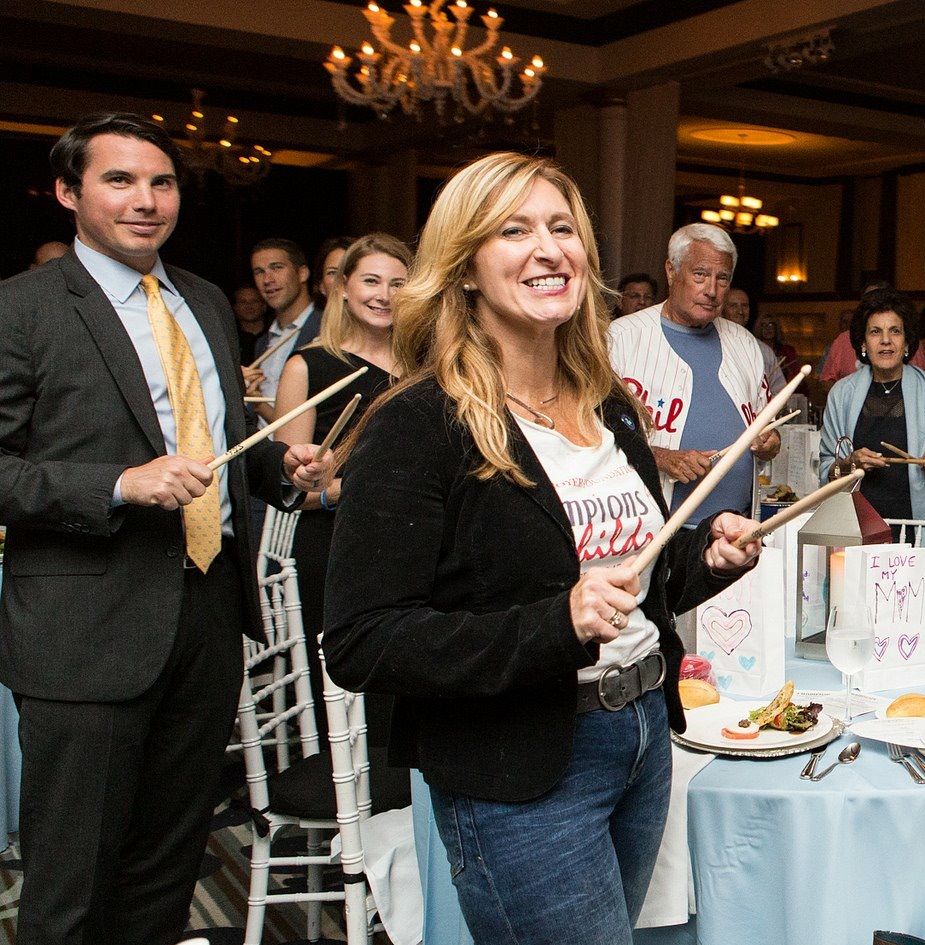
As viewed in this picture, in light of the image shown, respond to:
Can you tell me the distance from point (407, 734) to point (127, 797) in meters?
0.79

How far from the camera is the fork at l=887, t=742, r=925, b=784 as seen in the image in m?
1.59

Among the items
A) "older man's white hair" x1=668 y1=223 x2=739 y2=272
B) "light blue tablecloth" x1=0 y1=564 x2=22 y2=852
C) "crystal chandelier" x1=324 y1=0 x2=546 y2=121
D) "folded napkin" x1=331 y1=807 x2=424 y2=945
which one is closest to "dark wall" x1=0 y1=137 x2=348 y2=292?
"crystal chandelier" x1=324 y1=0 x2=546 y2=121

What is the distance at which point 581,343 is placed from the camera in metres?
1.60

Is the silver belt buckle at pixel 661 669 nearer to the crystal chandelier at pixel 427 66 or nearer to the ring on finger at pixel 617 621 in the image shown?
the ring on finger at pixel 617 621

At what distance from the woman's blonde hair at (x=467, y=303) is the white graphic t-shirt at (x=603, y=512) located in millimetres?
77

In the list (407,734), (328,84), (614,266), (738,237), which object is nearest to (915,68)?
(614,266)

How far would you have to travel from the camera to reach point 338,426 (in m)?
1.73

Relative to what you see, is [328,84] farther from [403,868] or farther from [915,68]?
[403,868]

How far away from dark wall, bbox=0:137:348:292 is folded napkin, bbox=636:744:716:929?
1195cm

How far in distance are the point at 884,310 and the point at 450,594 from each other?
3.69 meters

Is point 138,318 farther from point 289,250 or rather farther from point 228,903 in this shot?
point 289,250

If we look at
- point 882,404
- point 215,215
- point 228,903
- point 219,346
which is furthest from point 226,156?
point 219,346

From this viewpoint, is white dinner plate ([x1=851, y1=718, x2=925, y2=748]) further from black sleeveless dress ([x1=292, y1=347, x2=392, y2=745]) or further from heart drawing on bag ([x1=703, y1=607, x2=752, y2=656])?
black sleeveless dress ([x1=292, y1=347, x2=392, y2=745])

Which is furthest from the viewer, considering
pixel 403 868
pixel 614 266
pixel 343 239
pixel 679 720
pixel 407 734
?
pixel 614 266
